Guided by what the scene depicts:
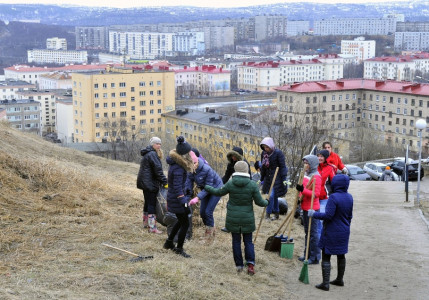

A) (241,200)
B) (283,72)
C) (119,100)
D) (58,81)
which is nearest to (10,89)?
(58,81)

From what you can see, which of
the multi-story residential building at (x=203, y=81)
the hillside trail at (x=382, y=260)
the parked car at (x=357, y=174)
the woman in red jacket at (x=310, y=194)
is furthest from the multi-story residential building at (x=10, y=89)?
the woman in red jacket at (x=310, y=194)

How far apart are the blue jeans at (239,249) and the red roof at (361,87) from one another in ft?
179

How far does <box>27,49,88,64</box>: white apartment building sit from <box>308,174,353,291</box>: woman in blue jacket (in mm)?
170311

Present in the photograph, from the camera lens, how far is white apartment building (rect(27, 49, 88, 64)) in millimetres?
172625

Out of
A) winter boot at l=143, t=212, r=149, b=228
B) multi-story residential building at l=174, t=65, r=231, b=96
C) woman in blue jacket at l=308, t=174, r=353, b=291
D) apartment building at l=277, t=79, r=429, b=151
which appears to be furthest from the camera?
multi-story residential building at l=174, t=65, r=231, b=96

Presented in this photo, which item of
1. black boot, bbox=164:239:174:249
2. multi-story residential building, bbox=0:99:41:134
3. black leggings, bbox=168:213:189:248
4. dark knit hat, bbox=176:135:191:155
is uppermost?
dark knit hat, bbox=176:135:191:155

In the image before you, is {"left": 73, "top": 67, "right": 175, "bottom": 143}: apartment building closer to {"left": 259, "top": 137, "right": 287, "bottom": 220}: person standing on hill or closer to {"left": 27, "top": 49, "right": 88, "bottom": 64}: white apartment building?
{"left": 259, "top": 137, "right": 287, "bottom": 220}: person standing on hill

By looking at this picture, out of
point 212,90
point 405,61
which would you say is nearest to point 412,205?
point 212,90

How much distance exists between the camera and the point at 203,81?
11100 cm

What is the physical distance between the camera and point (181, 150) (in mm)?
6980

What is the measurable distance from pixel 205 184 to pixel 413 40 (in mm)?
193560

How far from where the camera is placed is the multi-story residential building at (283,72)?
111m

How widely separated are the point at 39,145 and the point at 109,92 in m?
46.2

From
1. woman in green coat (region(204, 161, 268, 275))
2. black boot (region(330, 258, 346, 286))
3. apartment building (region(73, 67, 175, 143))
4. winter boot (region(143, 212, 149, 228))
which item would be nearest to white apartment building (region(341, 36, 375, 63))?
apartment building (region(73, 67, 175, 143))
